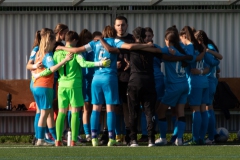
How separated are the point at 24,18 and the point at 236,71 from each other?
15.4ft

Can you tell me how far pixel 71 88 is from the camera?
13.5m

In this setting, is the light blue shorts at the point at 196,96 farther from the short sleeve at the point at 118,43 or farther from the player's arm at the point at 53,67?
the player's arm at the point at 53,67

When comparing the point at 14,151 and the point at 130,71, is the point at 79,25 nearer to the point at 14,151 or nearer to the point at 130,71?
the point at 130,71

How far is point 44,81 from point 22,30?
4069 mm

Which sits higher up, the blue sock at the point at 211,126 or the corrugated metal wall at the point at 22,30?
the corrugated metal wall at the point at 22,30

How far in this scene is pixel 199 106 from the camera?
14062 mm

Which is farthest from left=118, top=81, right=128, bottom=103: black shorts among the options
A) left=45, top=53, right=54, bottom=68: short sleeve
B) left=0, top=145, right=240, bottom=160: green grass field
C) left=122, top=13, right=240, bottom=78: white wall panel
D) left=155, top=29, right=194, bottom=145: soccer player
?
left=122, top=13, right=240, bottom=78: white wall panel

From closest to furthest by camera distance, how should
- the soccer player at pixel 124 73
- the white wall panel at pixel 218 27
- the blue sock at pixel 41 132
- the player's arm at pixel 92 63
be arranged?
the player's arm at pixel 92 63 < the blue sock at pixel 41 132 < the soccer player at pixel 124 73 < the white wall panel at pixel 218 27

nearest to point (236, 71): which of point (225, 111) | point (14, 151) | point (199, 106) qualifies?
point (225, 111)

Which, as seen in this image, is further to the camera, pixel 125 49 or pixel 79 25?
pixel 79 25

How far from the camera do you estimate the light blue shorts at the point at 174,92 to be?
13492mm

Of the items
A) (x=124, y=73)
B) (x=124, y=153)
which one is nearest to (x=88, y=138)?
(x=124, y=73)

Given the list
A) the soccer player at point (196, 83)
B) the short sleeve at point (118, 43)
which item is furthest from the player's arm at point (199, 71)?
the short sleeve at point (118, 43)

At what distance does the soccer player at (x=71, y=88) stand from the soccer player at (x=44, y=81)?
7.4 inches
